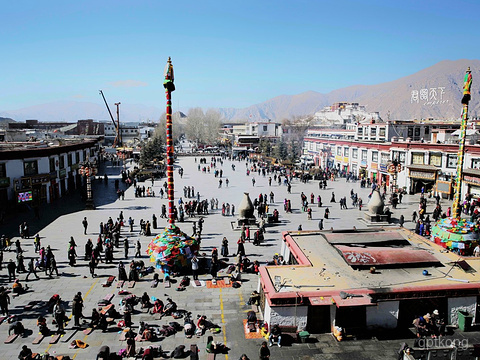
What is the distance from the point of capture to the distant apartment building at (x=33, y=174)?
3219cm

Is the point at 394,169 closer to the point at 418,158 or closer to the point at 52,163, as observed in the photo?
the point at 418,158

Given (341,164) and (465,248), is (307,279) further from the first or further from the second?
(341,164)

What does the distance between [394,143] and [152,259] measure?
36.5m

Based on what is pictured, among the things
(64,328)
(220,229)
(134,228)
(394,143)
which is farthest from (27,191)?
(394,143)

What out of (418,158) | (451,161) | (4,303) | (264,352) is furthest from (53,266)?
(418,158)

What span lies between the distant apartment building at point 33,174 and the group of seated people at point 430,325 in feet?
101

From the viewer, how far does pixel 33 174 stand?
35.0 metres

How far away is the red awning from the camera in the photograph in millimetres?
14805

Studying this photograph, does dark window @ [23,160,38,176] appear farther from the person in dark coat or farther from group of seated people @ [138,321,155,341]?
group of seated people @ [138,321,155,341]

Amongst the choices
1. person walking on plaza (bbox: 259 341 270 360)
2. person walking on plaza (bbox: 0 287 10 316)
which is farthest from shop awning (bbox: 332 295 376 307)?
person walking on plaza (bbox: 0 287 10 316)

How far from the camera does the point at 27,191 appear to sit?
33.3m

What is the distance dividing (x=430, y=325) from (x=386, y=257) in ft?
9.47

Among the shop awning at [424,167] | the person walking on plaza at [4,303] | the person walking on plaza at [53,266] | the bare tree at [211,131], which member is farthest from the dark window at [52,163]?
the bare tree at [211,131]

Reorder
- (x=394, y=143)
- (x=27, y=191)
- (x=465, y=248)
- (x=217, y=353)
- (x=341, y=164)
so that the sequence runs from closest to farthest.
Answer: (x=217, y=353)
(x=465, y=248)
(x=27, y=191)
(x=394, y=143)
(x=341, y=164)
